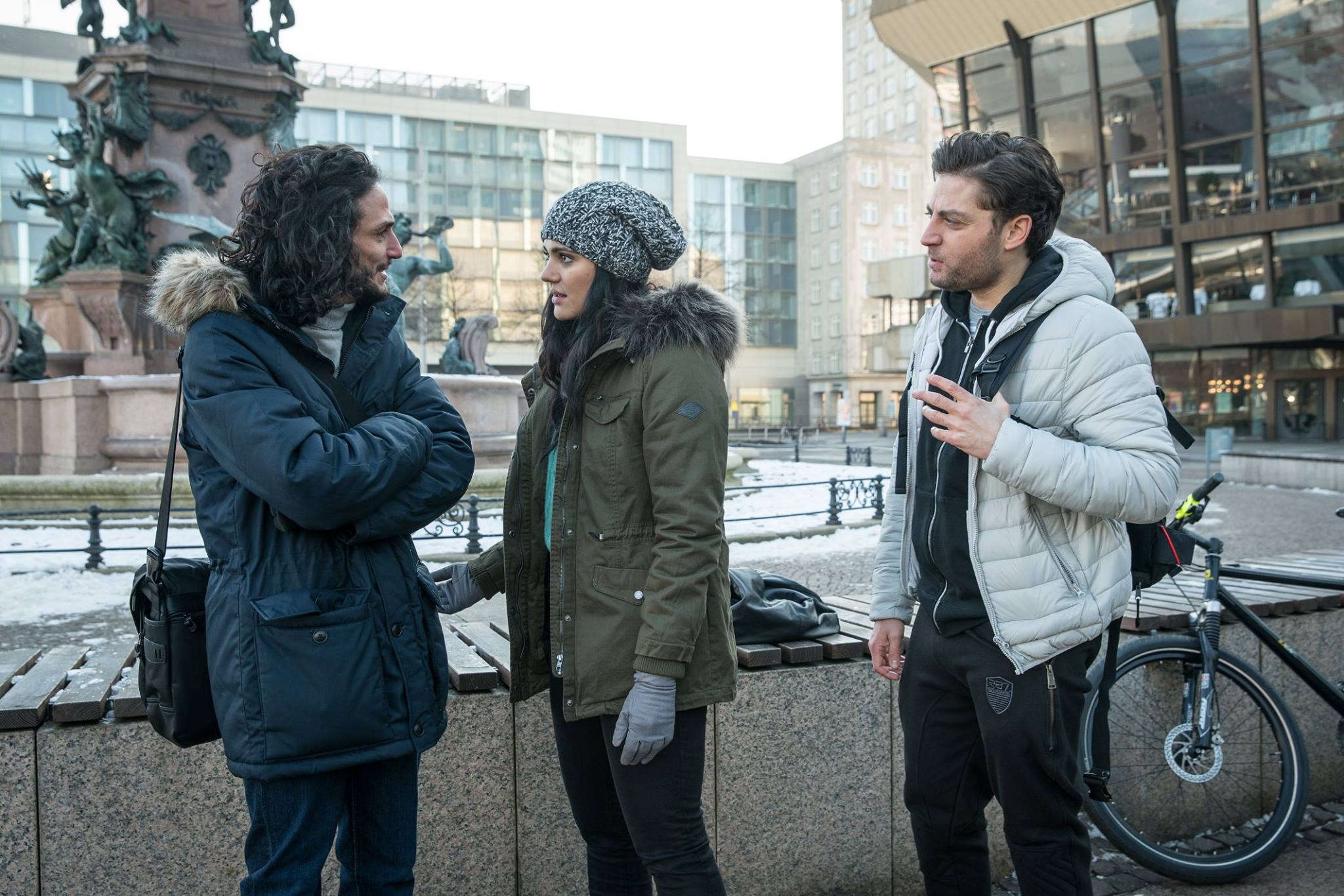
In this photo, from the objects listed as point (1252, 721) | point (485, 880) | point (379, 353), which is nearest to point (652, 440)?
point (379, 353)

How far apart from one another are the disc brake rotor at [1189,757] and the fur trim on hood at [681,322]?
229cm

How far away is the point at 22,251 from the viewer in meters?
60.9

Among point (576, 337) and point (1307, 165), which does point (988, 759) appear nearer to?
point (576, 337)

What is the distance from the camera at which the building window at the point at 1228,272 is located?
3522 centimetres

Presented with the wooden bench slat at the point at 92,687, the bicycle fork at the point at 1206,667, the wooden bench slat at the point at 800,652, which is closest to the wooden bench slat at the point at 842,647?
the wooden bench slat at the point at 800,652

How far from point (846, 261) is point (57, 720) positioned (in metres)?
78.2

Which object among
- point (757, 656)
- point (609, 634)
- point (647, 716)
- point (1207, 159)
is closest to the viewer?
point (647, 716)

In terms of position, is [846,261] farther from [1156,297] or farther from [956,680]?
[956,680]

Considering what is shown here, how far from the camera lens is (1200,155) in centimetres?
3569

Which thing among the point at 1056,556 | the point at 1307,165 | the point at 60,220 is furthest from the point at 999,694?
the point at 1307,165

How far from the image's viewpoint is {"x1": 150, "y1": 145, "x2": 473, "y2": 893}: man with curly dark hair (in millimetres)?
2164

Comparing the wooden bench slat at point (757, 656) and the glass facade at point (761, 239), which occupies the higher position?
the glass facade at point (761, 239)

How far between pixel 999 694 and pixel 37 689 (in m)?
2.53

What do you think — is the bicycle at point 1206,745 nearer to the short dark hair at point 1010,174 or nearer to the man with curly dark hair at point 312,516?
the short dark hair at point 1010,174
